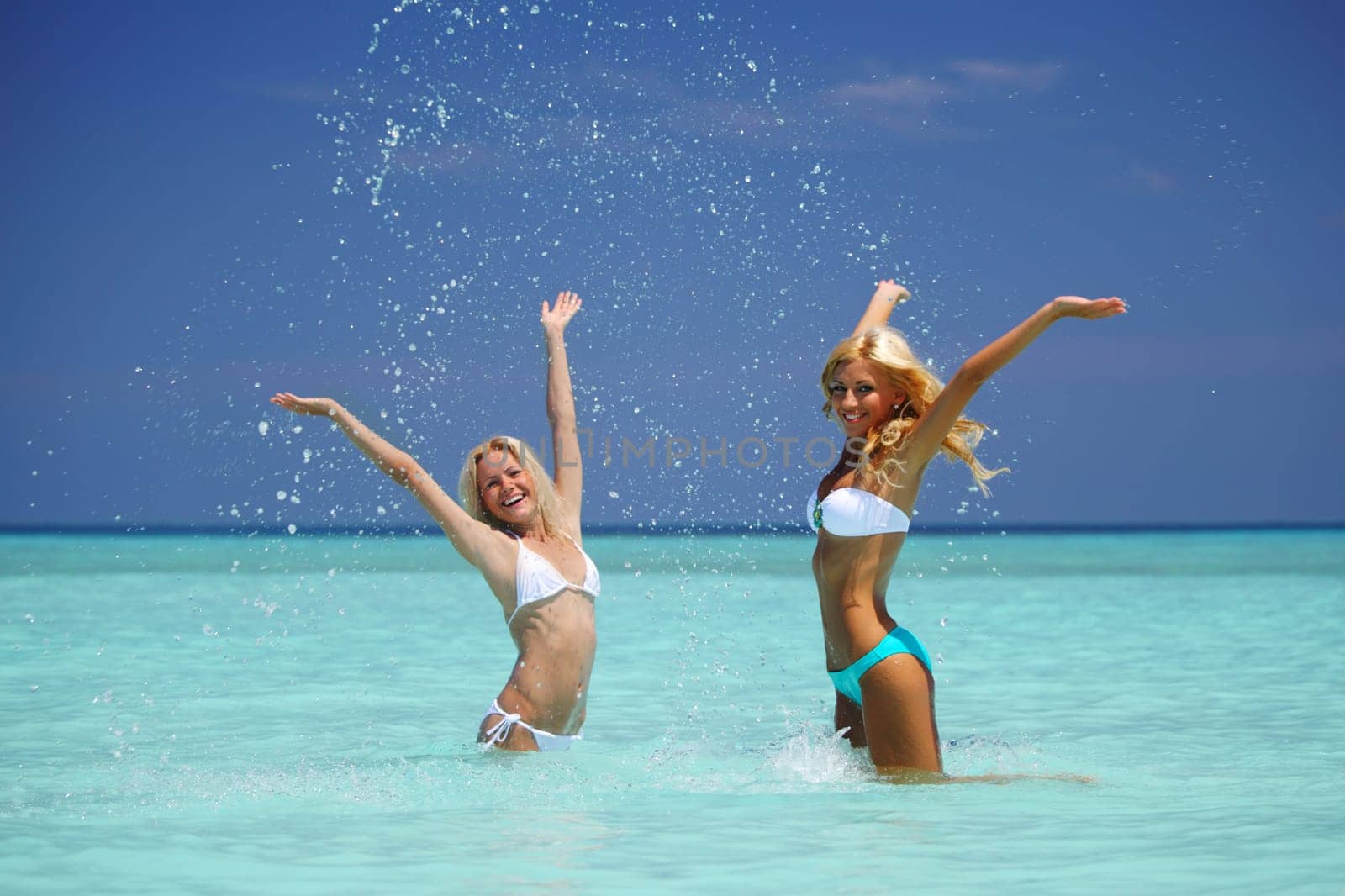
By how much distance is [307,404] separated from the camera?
5.61m

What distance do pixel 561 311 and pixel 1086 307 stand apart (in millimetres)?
Result: 2873

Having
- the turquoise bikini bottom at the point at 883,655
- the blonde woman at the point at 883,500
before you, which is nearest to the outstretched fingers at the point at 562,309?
the blonde woman at the point at 883,500

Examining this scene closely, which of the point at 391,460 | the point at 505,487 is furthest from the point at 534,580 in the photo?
the point at 391,460

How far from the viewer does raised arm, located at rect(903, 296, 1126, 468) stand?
4.80m

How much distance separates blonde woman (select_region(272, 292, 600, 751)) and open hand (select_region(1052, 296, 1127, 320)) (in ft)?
7.70

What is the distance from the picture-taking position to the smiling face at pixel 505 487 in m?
6.14

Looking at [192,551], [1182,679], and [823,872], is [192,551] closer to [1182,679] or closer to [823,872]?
[1182,679]

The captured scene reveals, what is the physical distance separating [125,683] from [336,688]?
4.95 ft

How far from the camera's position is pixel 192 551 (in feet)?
122

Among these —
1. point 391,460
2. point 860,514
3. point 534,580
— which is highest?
point 391,460

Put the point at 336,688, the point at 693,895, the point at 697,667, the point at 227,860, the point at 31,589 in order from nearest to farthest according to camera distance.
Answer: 1. the point at 693,895
2. the point at 227,860
3. the point at 336,688
4. the point at 697,667
5. the point at 31,589

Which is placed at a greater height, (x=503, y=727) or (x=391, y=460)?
(x=391, y=460)

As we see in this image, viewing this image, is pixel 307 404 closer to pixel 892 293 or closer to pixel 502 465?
pixel 502 465

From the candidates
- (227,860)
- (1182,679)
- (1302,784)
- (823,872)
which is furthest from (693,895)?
(1182,679)
